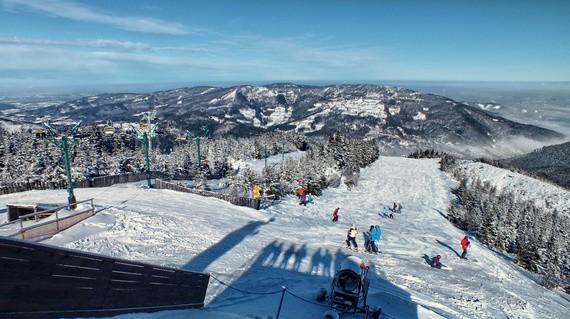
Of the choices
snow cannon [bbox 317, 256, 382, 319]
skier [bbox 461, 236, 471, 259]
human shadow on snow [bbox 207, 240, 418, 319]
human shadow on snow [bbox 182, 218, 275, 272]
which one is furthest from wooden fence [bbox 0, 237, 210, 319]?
skier [bbox 461, 236, 471, 259]

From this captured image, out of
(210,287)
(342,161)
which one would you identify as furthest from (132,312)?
(342,161)

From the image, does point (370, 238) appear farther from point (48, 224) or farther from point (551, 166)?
point (551, 166)

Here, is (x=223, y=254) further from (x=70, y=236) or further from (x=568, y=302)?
(x=568, y=302)

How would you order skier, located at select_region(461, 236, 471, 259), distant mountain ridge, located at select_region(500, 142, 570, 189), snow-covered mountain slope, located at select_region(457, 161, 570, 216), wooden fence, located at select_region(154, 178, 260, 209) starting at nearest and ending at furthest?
skier, located at select_region(461, 236, 471, 259) → wooden fence, located at select_region(154, 178, 260, 209) → snow-covered mountain slope, located at select_region(457, 161, 570, 216) → distant mountain ridge, located at select_region(500, 142, 570, 189)

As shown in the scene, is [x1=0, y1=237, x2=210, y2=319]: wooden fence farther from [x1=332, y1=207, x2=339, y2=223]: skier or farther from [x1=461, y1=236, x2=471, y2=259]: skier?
[x1=461, y1=236, x2=471, y2=259]: skier

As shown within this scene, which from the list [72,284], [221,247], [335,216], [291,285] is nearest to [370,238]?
[335,216]

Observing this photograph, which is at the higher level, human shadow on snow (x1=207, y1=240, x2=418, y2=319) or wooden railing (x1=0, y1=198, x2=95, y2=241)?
wooden railing (x1=0, y1=198, x2=95, y2=241)

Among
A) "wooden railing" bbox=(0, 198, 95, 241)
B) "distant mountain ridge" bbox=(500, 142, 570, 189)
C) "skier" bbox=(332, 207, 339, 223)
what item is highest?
"wooden railing" bbox=(0, 198, 95, 241)
